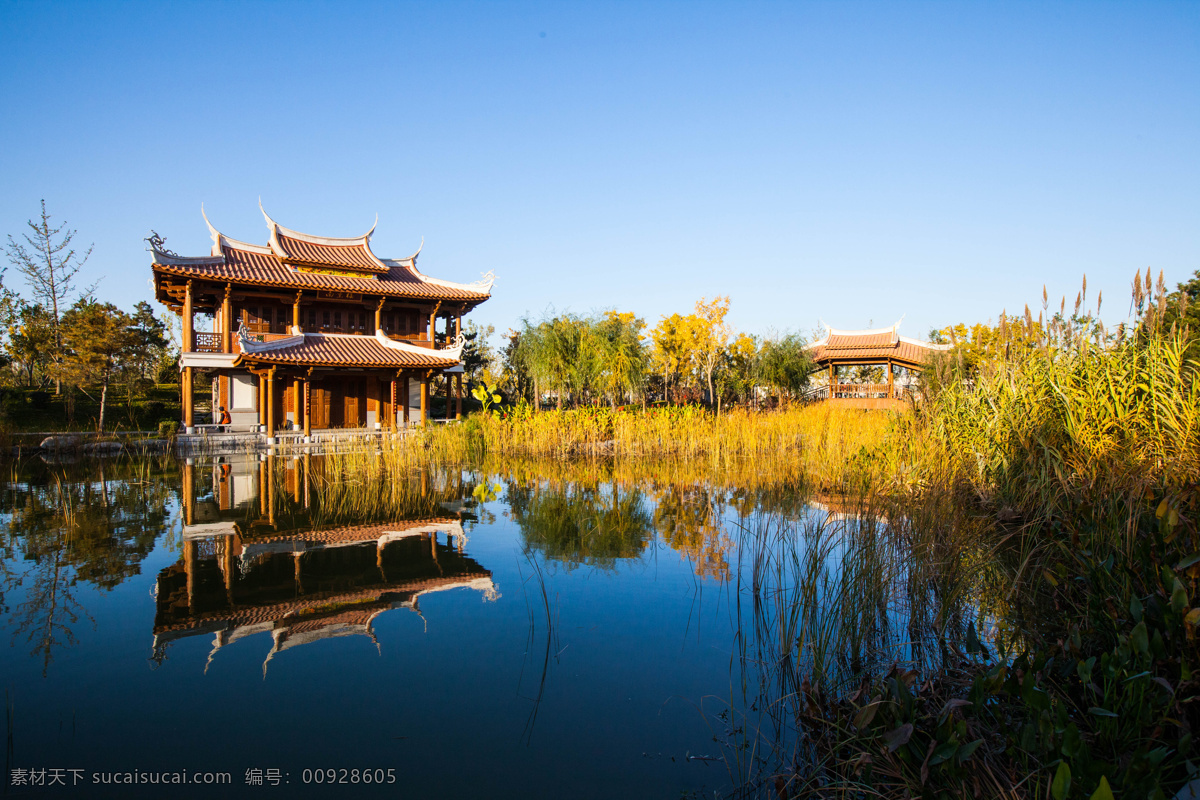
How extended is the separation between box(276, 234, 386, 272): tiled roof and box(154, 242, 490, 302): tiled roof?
381 mm

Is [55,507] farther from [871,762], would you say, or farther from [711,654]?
[871,762]

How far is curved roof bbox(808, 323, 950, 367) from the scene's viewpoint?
2161 cm

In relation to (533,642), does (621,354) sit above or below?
above

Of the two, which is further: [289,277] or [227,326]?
[289,277]

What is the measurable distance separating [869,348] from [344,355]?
16.3 metres

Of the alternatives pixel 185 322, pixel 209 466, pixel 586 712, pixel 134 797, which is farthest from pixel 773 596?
pixel 185 322

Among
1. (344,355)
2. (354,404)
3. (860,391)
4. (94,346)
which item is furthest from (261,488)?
(860,391)

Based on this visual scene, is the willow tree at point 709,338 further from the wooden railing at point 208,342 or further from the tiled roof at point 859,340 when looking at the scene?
the wooden railing at point 208,342

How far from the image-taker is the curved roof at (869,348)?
21.6 m

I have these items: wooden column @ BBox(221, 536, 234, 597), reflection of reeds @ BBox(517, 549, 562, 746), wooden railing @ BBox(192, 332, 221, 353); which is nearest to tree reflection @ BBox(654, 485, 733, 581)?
reflection of reeds @ BBox(517, 549, 562, 746)

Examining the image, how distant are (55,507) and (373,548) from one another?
4.66 meters

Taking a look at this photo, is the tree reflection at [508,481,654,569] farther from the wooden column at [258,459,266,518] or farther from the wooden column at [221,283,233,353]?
the wooden column at [221,283,233,353]

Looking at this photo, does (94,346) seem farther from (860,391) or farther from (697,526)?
(860,391)

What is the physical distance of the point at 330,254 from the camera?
21422 millimetres
